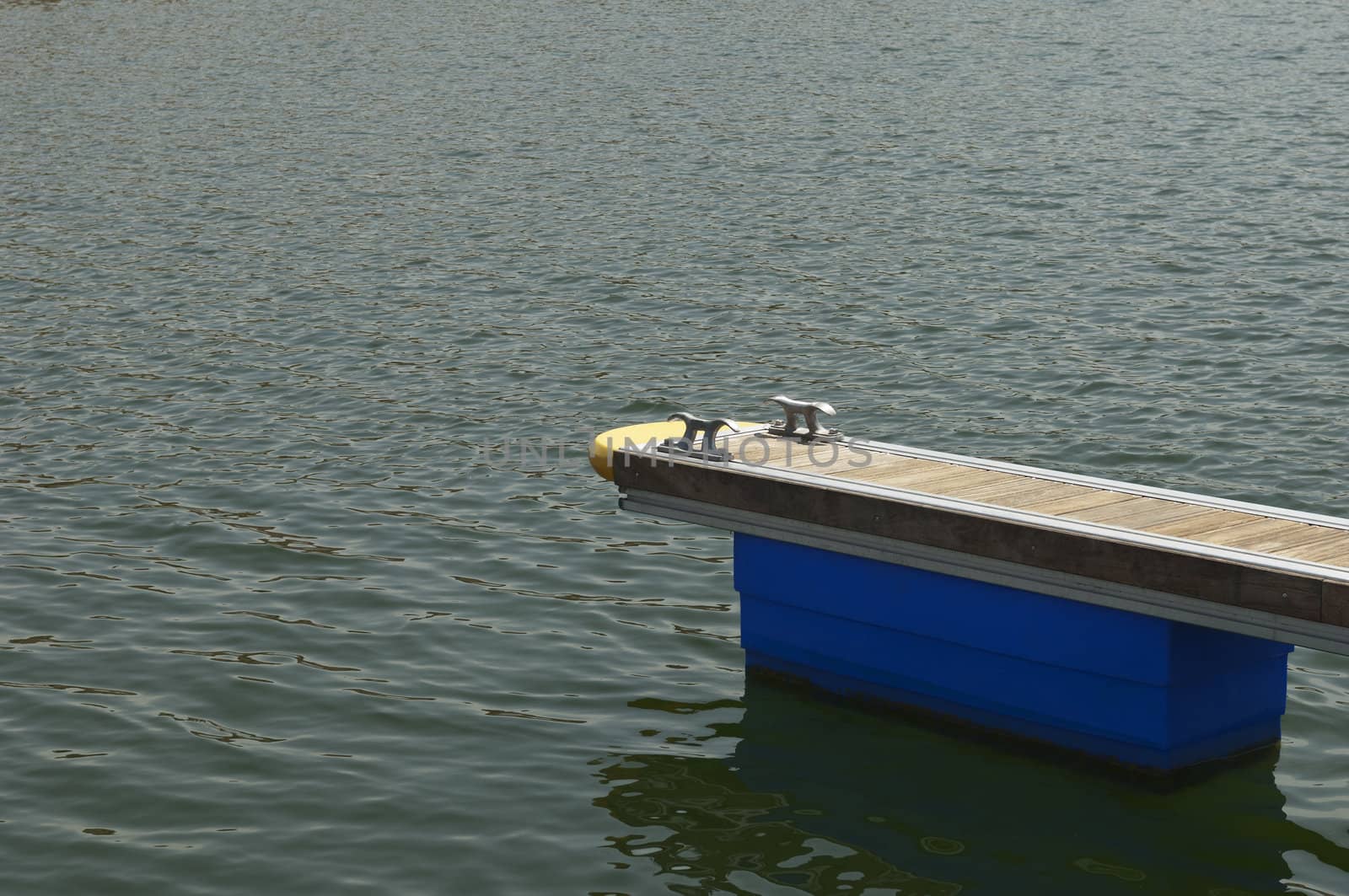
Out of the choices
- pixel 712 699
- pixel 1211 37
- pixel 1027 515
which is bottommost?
pixel 712 699

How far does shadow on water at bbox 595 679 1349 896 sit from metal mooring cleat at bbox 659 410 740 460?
64.3 inches

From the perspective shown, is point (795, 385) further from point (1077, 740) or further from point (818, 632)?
point (1077, 740)

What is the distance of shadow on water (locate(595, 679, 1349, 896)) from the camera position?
7.81 m

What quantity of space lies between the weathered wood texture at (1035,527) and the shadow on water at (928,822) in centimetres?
120

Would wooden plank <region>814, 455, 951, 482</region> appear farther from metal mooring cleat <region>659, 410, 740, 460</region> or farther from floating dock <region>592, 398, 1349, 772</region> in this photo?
metal mooring cleat <region>659, 410, 740, 460</region>

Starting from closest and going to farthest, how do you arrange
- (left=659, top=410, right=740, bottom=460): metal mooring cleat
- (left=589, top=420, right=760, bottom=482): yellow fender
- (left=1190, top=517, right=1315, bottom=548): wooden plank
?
(left=1190, top=517, right=1315, bottom=548): wooden plank
(left=659, top=410, right=740, bottom=460): metal mooring cleat
(left=589, top=420, right=760, bottom=482): yellow fender

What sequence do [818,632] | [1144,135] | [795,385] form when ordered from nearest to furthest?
1. [818,632]
2. [795,385]
3. [1144,135]

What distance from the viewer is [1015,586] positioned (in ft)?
27.2

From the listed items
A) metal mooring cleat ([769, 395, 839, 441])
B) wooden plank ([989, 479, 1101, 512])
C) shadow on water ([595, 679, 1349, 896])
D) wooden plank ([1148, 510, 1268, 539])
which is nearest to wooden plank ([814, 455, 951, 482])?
metal mooring cleat ([769, 395, 839, 441])

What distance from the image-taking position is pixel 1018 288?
19.0m

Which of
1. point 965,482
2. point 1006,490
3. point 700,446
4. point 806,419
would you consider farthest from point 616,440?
point 1006,490

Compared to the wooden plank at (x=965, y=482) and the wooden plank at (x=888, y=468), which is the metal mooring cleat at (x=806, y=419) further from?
the wooden plank at (x=965, y=482)

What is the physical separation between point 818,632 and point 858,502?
0.99 m

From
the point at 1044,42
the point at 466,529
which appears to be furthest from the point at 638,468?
the point at 1044,42
